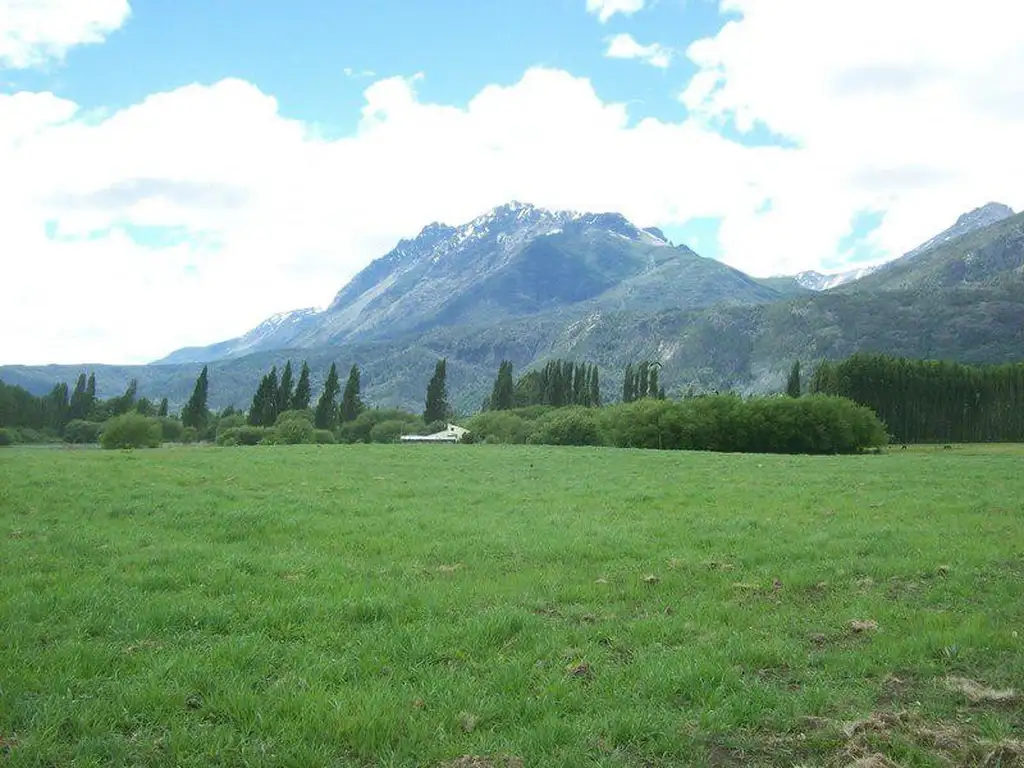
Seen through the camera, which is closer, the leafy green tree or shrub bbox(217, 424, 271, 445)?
shrub bbox(217, 424, 271, 445)

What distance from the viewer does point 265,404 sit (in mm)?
139750

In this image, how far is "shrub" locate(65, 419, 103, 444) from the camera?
14400 cm

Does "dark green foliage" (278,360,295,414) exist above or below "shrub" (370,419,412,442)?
above

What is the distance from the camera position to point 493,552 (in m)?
15.9

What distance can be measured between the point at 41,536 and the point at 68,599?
21.6 feet

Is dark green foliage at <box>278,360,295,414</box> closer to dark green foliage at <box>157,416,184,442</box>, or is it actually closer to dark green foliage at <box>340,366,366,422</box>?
dark green foliage at <box>340,366,366,422</box>

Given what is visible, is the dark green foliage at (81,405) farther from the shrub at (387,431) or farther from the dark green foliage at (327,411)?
the shrub at (387,431)

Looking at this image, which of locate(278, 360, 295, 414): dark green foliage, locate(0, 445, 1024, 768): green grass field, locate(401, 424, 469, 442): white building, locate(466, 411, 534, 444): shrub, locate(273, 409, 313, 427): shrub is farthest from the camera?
locate(278, 360, 295, 414): dark green foliage

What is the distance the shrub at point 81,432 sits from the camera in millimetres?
144000

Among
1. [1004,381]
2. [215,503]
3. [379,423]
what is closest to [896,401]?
[1004,381]

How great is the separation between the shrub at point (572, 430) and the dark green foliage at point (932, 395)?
2624 inches

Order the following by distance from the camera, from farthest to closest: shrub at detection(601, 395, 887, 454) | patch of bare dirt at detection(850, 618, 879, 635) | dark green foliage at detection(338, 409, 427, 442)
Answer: dark green foliage at detection(338, 409, 427, 442), shrub at detection(601, 395, 887, 454), patch of bare dirt at detection(850, 618, 879, 635)

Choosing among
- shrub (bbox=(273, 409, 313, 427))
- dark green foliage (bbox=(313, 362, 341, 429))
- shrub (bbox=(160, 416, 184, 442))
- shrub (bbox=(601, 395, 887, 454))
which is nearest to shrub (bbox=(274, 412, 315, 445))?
shrub (bbox=(273, 409, 313, 427))

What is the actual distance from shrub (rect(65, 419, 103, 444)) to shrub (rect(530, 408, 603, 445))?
100 metres
